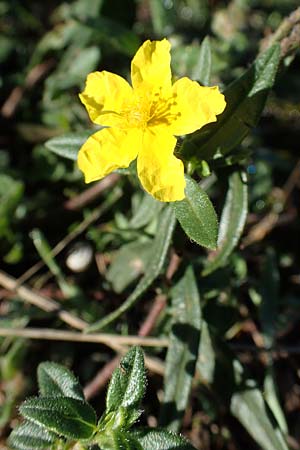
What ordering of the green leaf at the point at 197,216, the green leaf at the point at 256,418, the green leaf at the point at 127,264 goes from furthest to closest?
the green leaf at the point at 127,264
the green leaf at the point at 256,418
the green leaf at the point at 197,216

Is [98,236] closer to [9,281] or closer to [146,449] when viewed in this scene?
[9,281]

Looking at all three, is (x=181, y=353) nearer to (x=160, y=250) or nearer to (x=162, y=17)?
(x=160, y=250)

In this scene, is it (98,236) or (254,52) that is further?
(254,52)

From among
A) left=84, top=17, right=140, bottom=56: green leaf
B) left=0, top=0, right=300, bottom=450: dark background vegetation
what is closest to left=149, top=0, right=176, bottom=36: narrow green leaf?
left=0, top=0, right=300, bottom=450: dark background vegetation

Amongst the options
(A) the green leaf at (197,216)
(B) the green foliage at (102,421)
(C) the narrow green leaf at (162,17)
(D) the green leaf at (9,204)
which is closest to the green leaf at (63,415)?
(B) the green foliage at (102,421)

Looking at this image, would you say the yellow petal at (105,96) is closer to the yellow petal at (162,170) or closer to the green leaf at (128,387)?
the yellow petal at (162,170)

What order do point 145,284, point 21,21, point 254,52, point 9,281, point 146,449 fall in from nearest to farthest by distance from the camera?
point 146,449 → point 145,284 → point 9,281 → point 254,52 → point 21,21

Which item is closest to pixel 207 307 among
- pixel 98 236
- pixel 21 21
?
pixel 98 236
